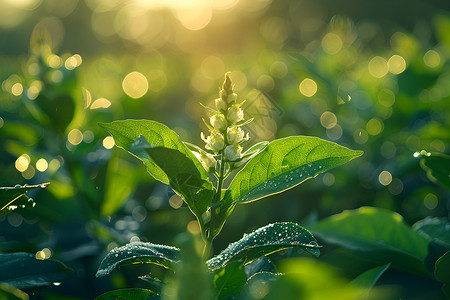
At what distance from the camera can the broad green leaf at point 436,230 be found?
3.60 ft

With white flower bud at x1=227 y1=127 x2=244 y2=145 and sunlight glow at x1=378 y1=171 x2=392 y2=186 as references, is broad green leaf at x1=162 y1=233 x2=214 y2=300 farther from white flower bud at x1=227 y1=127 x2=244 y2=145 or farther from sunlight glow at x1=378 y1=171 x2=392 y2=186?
sunlight glow at x1=378 y1=171 x2=392 y2=186

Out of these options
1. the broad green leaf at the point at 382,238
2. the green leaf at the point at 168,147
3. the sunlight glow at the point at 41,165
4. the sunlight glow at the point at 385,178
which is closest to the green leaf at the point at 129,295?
the green leaf at the point at 168,147

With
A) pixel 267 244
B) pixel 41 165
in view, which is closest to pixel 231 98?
pixel 267 244

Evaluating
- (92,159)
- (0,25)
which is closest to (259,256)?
(92,159)

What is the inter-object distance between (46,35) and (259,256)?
5.70 ft

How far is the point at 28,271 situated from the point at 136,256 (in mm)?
296

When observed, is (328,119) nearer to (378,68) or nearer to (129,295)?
(378,68)

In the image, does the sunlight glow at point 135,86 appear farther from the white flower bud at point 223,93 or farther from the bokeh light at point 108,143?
the white flower bud at point 223,93

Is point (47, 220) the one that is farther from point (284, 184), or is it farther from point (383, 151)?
point (383, 151)

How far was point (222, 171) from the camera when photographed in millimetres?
904

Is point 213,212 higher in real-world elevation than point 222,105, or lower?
lower

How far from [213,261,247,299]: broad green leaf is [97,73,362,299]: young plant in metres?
0.06

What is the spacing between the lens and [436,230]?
1.15 metres

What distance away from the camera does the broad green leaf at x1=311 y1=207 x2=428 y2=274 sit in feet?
3.66
